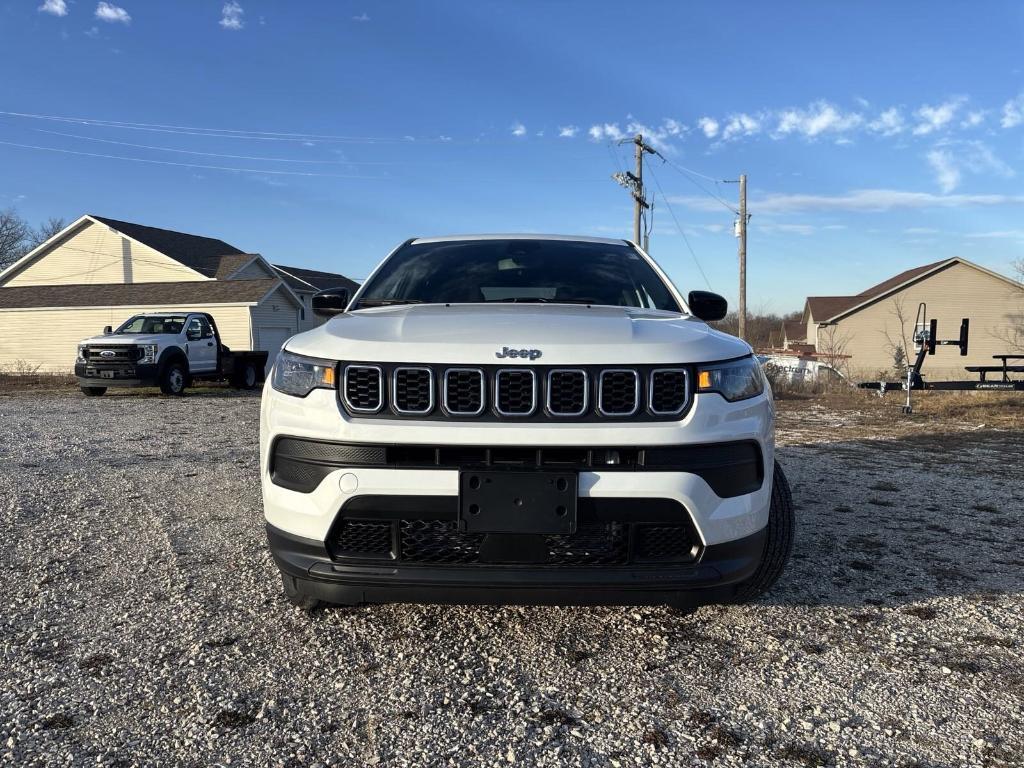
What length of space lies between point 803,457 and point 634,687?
210 inches

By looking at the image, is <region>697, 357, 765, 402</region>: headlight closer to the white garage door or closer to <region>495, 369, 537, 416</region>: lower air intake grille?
<region>495, 369, 537, 416</region>: lower air intake grille

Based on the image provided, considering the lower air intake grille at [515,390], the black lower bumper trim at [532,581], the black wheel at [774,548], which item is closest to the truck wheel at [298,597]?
the black lower bumper trim at [532,581]

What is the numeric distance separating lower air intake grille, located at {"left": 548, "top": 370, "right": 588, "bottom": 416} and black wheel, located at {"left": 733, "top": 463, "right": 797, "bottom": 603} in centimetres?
92

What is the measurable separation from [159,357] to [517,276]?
13113 mm

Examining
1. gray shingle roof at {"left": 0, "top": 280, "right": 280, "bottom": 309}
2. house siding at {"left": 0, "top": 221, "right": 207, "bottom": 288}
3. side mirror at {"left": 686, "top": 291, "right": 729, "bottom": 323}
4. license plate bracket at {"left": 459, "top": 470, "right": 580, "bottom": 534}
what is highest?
house siding at {"left": 0, "top": 221, "right": 207, "bottom": 288}

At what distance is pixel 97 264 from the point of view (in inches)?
1138

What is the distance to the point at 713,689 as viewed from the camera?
91.0 inches

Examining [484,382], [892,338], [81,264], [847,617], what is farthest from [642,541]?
[892,338]

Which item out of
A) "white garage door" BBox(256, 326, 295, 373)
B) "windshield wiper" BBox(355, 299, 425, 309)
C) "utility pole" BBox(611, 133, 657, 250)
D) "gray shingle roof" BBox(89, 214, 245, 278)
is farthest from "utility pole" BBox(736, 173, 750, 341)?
"windshield wiper" BBox(355, 299, 425, 309)

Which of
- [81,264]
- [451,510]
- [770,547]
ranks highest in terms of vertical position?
[81,264]

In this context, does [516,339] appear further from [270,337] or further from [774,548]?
[270,337]

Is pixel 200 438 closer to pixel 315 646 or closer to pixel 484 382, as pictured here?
pixel 315 646

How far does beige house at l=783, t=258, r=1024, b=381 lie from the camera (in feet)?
118

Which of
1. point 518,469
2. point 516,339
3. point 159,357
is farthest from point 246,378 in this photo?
point 518,469
